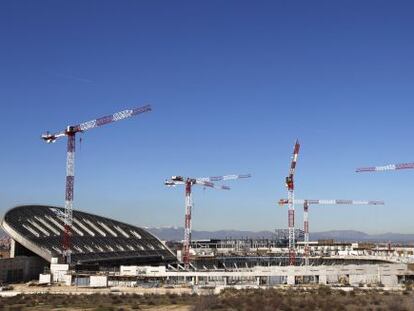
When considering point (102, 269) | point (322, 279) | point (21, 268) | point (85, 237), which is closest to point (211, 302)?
point (322, 279)

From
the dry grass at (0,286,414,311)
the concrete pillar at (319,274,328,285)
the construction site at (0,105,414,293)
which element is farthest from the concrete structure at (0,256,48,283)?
the concrete pillar at (319,274,328,285)

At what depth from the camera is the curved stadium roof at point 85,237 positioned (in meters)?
93.1

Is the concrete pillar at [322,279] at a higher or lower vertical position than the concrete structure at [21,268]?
lower

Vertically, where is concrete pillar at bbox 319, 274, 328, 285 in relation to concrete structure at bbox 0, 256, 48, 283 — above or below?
below

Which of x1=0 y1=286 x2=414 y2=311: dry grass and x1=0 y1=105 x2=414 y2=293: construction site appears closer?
x1=0 y1=286 x2=414 y2=311: dry grass

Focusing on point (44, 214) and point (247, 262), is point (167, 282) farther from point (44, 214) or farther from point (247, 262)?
point (247, 262)

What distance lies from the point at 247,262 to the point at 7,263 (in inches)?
3415

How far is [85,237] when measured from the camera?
367ft

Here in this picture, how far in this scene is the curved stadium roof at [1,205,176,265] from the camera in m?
93.1

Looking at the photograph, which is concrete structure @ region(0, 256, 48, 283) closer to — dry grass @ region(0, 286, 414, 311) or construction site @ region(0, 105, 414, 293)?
construction site @ region(0, 105, 414, 293)

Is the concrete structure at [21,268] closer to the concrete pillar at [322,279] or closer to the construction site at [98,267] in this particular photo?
the construction site at [98,267]

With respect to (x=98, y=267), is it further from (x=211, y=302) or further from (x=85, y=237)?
(x=211, y=302)

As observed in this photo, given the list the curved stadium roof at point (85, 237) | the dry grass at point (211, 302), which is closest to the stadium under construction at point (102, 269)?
the curved stadium roof at point (85, 237)

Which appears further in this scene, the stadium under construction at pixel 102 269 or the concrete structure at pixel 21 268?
the stadium under construction at pixel 102 269
